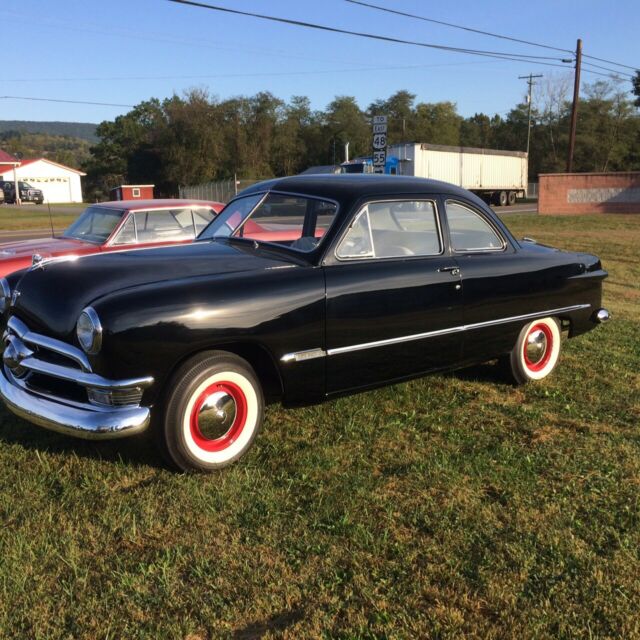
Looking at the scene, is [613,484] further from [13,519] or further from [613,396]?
[13,519]

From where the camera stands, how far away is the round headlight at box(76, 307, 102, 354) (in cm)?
302

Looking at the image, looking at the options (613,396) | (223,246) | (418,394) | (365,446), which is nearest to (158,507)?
(365,446)

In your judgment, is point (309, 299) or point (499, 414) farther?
point (499, 414)

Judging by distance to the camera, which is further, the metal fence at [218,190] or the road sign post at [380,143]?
the metal fence at [218,190]

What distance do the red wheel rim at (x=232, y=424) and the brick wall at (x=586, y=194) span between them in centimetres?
2607

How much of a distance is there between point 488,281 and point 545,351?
1026 millimetres

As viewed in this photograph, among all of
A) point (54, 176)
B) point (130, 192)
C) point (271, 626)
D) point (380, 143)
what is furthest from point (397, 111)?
point (271, 626)

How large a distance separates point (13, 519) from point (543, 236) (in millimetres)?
16028

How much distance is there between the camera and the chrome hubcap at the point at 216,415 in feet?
10.9

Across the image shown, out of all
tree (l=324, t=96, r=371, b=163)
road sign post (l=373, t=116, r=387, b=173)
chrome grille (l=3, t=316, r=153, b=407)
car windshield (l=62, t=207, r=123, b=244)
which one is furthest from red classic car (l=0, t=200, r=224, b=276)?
tree (l=324, t=96, r=371, b=163)

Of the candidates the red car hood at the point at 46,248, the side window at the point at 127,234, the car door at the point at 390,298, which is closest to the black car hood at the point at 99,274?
the car door at the point at 390,298

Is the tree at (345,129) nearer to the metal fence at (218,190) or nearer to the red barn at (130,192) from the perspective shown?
the metal fence at (218,190)

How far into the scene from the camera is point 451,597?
7.87 ft

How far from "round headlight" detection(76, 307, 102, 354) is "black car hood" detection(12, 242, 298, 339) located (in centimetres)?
11
